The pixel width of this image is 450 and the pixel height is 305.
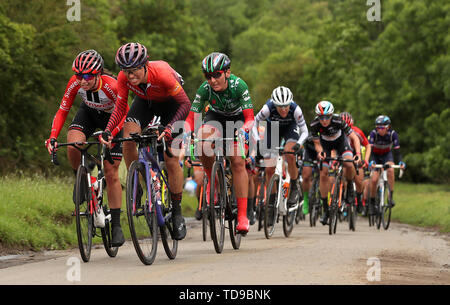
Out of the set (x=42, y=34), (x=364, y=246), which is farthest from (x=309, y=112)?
(x=364, y=246)

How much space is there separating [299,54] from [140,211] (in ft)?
258

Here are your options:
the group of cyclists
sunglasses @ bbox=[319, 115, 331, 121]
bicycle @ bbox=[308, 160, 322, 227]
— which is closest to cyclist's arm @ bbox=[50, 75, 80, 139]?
the group of cyclists

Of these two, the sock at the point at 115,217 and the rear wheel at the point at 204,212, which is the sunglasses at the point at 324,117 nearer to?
the rear wheel at the point at 204,212

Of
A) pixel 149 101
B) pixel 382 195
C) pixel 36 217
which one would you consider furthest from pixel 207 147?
pixel 382 195

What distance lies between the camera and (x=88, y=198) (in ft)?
31.8

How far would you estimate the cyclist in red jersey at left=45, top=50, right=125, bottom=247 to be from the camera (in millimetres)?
9891

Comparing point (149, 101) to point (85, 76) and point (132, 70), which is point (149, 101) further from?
point (85, 76)

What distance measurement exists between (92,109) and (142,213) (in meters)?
1.85

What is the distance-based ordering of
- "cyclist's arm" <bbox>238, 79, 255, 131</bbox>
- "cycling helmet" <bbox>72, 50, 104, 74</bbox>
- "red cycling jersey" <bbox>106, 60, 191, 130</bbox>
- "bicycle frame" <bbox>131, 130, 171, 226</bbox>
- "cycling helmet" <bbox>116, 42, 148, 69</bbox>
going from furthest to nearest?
"cyclist's arm" <bbox>238, 79, 255, 131</bbox> → "cycling helmet" <bbox>72, 50, 104, 74</bbox> → "red cycling jersey" <bbox>106, 60, 191, 130</bbox> → "cycling helmet" <bbox>116, 42, 148, 69</bbox> → "bicycle frame" <bbox>131, 130, 171, 226</bbox>

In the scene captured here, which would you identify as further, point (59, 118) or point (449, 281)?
point (59, 118)

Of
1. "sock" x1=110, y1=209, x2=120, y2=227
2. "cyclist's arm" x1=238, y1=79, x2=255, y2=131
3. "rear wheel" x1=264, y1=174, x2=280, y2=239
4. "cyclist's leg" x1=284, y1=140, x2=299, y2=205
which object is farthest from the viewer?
"cyclist's leg" x1=284, y1=140, x2=299, y2=205

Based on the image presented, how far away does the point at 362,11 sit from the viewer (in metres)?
62.4

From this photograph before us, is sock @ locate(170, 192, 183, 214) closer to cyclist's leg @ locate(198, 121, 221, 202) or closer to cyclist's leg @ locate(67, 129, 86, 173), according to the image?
cyclist's leg @ locate(198, 121, 221, 202)

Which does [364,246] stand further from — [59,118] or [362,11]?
[362,11]
